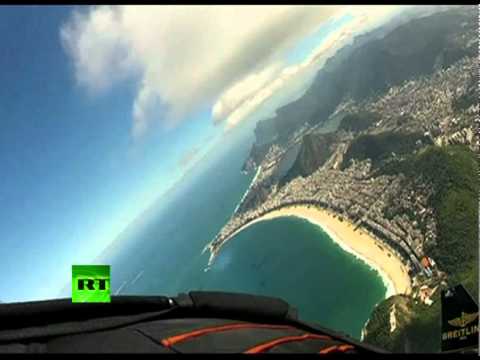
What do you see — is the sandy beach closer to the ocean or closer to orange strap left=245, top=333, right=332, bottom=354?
the ocean

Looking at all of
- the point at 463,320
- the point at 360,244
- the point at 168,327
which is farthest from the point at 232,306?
the point at 360,244

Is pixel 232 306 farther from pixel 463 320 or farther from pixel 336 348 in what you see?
pixel 463 320

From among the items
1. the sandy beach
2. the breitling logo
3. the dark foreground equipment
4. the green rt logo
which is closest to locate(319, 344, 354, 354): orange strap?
the dark foreground equipment

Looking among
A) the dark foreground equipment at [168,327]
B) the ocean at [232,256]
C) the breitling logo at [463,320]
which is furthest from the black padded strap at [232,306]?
the ocean at [232,256]

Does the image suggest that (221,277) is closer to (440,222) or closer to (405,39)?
(440,222)

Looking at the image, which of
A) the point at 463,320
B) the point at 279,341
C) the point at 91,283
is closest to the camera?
the point at 279,341

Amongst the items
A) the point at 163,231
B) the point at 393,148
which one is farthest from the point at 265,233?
the point at 393,148
